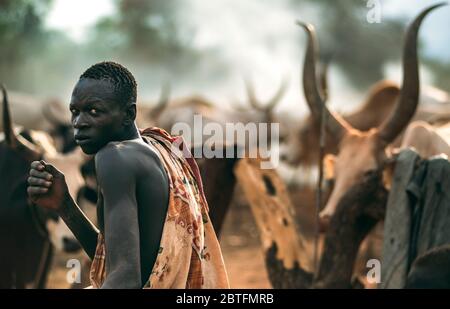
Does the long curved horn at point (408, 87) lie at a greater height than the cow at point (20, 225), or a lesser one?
greater

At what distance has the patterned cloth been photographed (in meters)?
2.29

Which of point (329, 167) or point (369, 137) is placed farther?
point (329, 167)

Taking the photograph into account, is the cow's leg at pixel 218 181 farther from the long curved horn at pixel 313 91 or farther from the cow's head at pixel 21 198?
the cow's head at pixel 21 198

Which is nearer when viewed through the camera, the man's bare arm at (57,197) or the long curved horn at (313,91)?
the man's bare arm at (57,197)

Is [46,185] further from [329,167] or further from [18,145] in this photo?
[329,167]

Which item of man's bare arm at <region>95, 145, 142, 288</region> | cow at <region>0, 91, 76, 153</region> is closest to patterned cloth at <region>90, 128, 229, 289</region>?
man's bare arm at <region>95, 145, 142, 288</region>

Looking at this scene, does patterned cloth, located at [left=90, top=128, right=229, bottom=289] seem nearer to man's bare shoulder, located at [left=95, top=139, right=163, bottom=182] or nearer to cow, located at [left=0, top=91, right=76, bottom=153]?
man's bare shoulder, located at [left=95, top=139, right=163, bottom=182]

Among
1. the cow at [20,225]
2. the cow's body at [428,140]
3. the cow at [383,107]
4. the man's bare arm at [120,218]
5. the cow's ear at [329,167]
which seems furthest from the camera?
the cow at [383,107]

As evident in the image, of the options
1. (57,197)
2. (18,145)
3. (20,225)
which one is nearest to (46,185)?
(57,197)

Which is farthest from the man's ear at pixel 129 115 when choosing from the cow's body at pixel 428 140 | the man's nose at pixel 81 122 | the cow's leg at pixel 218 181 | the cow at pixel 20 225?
the cow at pixel 20 225

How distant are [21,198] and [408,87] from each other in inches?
101

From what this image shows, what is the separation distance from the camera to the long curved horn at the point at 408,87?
512 centimetres

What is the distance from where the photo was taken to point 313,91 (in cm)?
547

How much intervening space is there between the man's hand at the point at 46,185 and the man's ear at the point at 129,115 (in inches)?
9.8
